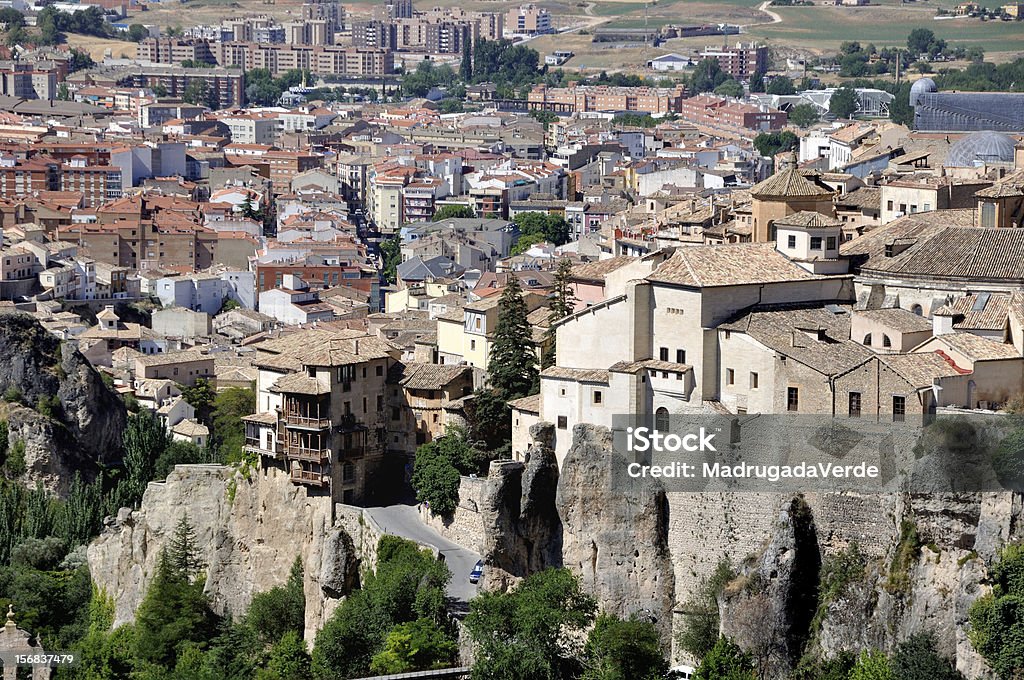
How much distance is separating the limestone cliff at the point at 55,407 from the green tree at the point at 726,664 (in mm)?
32247

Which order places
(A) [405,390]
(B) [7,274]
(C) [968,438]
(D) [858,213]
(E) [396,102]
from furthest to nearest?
(E) [396,102] < (B) [7,274] < (D) [858,213] < (A) [405,390] < (C) [968,438]

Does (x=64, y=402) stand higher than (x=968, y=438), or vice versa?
(x=968, y=438)

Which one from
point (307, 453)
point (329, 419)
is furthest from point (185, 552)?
point (329, 419)

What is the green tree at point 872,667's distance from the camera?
35094mm

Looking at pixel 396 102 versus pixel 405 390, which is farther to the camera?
pixel 396 102

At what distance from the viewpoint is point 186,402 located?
235 feet

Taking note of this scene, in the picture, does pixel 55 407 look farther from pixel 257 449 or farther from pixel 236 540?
pixel 257 449

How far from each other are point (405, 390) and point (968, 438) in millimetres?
13442

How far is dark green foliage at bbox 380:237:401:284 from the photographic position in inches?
3964

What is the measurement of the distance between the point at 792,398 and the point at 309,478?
1076 cm

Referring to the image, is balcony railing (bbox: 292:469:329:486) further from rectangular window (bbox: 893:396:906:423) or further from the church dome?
the church dome

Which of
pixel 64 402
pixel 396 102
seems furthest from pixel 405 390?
pixel 396 102

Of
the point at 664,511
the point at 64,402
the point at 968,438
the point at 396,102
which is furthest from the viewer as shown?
the point at 396,102

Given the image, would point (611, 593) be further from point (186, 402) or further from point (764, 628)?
point (186, 402)
